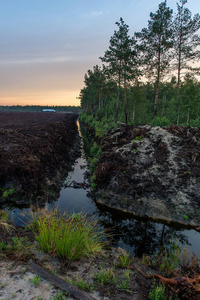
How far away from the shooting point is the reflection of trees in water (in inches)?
295

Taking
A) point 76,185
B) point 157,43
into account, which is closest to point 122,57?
point 157,43

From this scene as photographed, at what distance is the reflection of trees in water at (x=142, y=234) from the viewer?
750 centimetres

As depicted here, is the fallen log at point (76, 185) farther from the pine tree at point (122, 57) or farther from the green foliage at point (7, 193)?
the pine tree at point (122, 57)

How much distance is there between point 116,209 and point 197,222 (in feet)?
13.6

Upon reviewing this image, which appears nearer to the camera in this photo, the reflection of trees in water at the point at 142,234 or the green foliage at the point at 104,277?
the green foliage at the point at 104,277

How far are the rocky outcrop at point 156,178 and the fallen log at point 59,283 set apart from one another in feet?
21.7

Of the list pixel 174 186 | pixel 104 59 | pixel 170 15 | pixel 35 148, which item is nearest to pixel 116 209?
pixel 174 186

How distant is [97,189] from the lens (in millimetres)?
11938

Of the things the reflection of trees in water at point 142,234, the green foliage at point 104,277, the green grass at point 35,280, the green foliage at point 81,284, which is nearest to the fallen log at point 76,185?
the reflection of trees in water at point 142,234

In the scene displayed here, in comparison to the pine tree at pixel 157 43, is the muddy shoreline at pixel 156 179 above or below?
below

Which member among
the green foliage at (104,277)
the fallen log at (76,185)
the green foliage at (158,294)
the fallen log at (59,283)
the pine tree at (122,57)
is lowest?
the fallen log at (76,185)

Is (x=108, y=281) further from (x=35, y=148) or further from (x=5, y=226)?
(x=35, y=148)

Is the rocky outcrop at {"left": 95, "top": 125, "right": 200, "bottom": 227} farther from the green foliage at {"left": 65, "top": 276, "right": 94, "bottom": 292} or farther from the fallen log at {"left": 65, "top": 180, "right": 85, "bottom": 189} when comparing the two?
the green foliage at {"left": 65, "top": 276, "right": 94, "bottom": 292}

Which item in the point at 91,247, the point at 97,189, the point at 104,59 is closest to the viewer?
the point at 91,247
